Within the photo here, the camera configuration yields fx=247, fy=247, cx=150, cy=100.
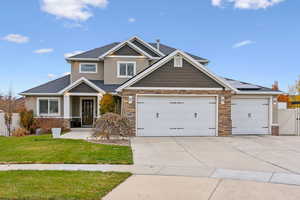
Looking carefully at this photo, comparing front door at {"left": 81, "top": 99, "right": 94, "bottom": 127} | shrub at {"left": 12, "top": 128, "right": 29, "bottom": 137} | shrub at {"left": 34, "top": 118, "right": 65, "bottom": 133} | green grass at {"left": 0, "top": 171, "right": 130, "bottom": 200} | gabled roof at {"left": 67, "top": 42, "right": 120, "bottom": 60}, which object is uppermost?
gabled roof at {"left": 67, "top": 42, "right": 120, "bottom": 60}

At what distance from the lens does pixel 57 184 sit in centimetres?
574

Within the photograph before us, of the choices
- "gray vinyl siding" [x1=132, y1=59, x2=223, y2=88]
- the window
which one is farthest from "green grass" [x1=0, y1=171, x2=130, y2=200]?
the window

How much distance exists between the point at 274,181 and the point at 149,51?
656 inches

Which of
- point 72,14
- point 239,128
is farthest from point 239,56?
point 72,14

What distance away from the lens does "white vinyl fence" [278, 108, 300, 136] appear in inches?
641

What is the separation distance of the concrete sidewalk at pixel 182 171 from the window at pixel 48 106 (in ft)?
37.2

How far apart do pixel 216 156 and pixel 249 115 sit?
754cm

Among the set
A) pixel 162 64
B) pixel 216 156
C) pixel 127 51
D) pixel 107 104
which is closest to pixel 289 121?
pixel 162 64

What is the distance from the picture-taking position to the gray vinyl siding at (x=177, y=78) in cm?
1454

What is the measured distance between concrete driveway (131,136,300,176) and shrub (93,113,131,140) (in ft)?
5.02

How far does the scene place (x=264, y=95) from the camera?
15.7 meters

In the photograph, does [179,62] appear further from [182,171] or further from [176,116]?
[182,171]

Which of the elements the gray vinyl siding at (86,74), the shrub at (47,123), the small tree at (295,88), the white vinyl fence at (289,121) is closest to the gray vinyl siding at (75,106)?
the gray vinyl siding at (86,74)

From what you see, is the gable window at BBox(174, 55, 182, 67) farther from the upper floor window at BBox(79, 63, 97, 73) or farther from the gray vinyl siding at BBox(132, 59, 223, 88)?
the upper floor window at BBox(79, 63, 97, 73)
